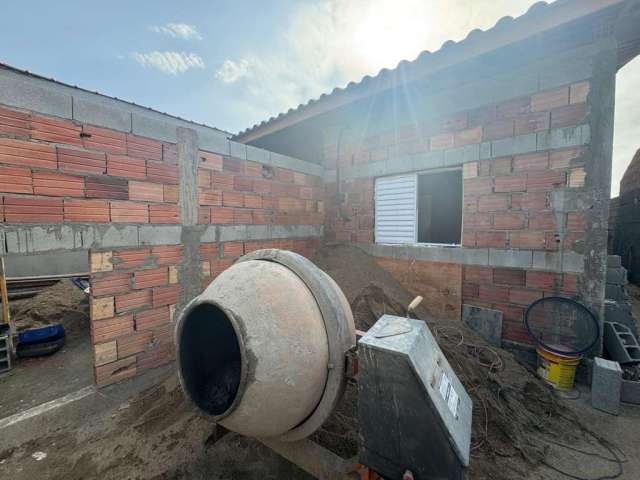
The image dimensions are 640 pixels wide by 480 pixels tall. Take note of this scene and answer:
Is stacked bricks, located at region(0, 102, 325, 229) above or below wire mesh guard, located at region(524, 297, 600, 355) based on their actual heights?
above

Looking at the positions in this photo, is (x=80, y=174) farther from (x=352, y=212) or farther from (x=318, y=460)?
(x=352, y=212)

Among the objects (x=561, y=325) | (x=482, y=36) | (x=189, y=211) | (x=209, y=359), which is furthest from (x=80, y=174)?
(x=561, y=325)

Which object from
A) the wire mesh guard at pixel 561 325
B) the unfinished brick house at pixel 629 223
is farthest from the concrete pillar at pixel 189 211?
the unfinished brick house at pixel 629 223

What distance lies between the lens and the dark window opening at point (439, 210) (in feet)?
28.8

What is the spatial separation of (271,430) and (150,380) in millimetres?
→ 2383

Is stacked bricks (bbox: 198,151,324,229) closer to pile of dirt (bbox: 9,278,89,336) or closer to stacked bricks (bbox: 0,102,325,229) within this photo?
stacked bricks (bbox: 0,102,325,229)

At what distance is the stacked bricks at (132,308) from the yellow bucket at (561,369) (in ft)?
16.3

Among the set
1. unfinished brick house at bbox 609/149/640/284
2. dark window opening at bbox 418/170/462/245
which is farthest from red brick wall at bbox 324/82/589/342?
unfinished brick house at bbox 609/149/640/284

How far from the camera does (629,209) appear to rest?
9945 millimetres

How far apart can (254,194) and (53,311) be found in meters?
5.23

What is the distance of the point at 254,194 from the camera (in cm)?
464

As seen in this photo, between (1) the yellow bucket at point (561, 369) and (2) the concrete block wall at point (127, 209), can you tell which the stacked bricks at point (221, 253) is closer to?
(2) the concrete block wall at point (127, 209)

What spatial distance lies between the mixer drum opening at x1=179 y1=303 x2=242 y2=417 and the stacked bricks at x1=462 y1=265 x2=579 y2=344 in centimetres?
375

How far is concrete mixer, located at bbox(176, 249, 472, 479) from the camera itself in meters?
1.49
